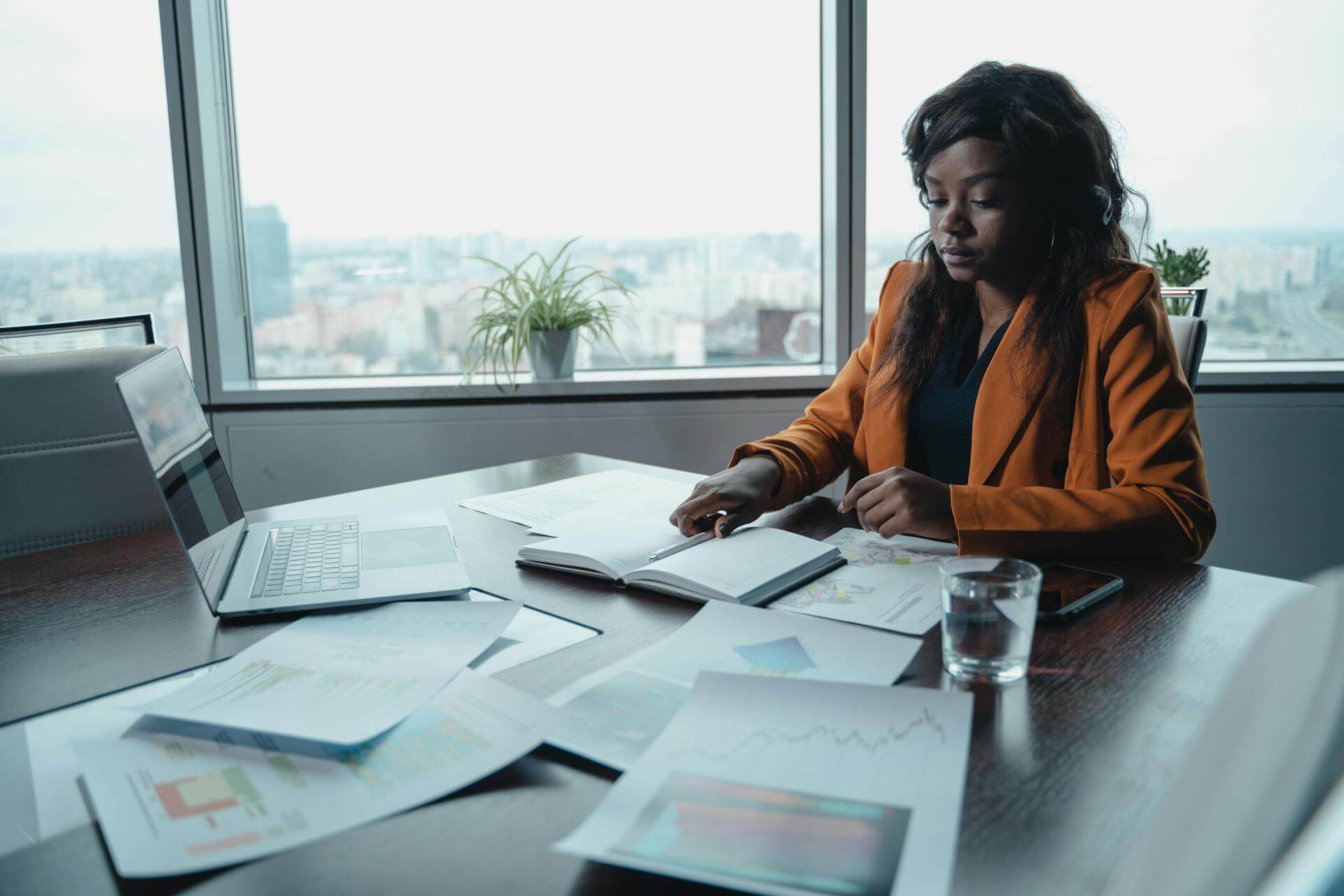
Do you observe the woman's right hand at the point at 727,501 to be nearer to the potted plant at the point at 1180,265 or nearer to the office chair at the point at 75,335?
the office chair at the point at 75,335

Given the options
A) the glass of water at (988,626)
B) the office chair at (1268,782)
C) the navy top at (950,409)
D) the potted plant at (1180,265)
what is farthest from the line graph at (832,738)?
the potted plant at (1180,265)

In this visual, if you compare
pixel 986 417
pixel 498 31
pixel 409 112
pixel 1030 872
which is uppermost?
pixel 498 31

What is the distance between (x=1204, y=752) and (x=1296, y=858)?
0.14ft

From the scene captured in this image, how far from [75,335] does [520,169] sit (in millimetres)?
1503

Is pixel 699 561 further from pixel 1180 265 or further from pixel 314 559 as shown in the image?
pixel 1180 265

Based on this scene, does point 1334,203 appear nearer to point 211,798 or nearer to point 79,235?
point 211,798

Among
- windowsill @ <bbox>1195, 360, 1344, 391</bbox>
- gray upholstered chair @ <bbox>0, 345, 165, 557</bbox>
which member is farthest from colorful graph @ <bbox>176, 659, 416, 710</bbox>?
windowsill @ <bbox>1195, 360, 1344, 391</bbox>

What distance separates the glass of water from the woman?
345mm

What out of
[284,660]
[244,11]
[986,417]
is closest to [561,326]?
[244,11]

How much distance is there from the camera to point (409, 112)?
9.16 ft

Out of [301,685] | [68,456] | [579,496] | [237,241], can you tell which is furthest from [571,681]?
[237,241]

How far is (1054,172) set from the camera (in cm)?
143

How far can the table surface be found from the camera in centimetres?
57

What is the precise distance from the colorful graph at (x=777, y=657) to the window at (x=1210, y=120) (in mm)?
2040
